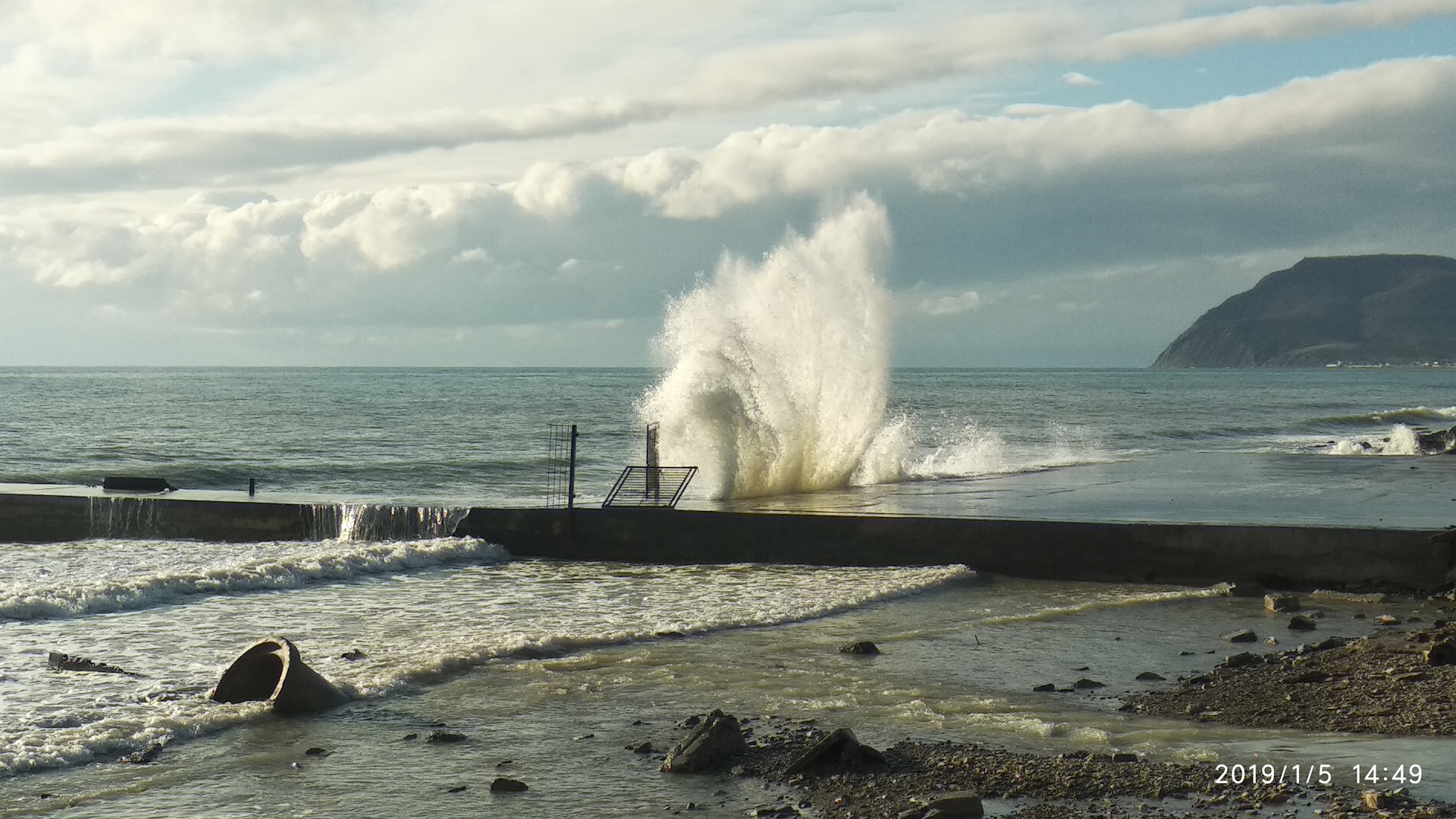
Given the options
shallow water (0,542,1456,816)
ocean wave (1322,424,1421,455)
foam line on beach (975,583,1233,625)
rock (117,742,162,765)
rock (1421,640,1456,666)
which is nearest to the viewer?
shallow water (0,542,1456,816)

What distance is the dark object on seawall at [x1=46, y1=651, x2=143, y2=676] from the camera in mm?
9102

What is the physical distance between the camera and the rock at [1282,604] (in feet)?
38.5

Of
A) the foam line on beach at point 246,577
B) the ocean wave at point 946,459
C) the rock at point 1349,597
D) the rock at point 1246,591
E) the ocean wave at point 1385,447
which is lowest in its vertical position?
the foam line on beach at point 246,577

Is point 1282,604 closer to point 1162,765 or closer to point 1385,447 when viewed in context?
point 1162,765

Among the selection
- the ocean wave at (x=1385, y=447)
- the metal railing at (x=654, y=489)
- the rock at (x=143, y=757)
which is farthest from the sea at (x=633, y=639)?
the ocean wave at (x=1385, y=447)

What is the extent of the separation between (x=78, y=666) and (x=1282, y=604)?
1022 cm

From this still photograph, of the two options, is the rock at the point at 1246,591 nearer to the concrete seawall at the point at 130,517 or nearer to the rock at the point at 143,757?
the rock at the point at 143,757

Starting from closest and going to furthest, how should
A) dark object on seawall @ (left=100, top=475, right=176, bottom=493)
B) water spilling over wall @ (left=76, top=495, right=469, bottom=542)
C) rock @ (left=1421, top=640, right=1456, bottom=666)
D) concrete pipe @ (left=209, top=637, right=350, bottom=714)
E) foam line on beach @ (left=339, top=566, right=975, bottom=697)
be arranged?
concrete pipe @ (left=209, top=637, right=350, bottom=714), rock @ (left=1421, top=640, right=1456, bottom=666), foam line on beach @ (left=339, top=566, right=975, bottom=697), water spilling over wall @ (left=76, top=495, right=469, bottom=542), dark object on seawall @ (left=100, top=475, right=176, bottom=493)

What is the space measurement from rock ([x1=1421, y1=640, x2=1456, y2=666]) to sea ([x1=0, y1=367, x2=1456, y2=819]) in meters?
1.37

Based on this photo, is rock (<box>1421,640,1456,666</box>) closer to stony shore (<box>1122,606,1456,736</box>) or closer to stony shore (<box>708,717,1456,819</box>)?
stony shore (<box>1122,606,1456,736</box>)

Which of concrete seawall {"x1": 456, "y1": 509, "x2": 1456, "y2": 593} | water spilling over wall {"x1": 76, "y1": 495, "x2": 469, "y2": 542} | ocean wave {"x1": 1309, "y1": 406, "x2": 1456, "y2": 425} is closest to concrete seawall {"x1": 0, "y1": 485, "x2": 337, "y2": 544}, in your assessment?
water spilling over wall {"x1": 76, "y1": 495, "x2": 469, "y2": 542}

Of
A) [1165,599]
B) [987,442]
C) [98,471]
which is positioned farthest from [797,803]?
[98,471]

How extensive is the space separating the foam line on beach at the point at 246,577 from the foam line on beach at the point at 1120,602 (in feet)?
23.5

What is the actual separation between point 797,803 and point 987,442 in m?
26.4
